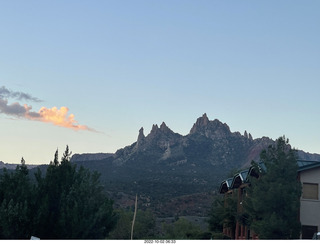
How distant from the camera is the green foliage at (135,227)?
59.8 m

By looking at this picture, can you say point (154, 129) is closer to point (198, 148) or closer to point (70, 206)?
point (198, 148)

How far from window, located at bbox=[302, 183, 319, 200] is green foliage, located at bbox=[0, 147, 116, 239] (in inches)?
628

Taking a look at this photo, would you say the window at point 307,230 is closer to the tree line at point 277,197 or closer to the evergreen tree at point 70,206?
the tree line at point 277,197

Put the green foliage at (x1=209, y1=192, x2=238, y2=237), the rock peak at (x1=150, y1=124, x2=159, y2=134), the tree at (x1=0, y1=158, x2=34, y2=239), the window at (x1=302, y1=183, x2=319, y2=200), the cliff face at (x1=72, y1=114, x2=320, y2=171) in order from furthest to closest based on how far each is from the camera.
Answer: the rock peak at (x1=150, y1=124, x2=159, y2=134), the cliff face at (x1=72, y1=114, x2=320, y2=171), the green foliage at (x1=209, y1=192, x2=238, y2=237), the window at (x1=302, y1=183, x2=319, y2=200), the tree at (x1=0, y1=158, x2=34, y2=239)

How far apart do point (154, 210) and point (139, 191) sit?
12911 millimetres

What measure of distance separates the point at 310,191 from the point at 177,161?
109500 millimetres

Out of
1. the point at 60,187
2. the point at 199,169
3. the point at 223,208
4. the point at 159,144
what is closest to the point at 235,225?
the point at 223,208

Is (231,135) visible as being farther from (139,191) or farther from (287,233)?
(287,233)

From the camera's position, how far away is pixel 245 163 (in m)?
150

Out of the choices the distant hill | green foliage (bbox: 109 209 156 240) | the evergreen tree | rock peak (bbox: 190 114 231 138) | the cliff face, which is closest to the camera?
the evergreen tree

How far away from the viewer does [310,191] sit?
40.9m

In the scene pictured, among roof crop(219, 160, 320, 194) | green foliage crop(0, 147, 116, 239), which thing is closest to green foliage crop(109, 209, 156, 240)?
roof crop(219, 160, 320, 194)

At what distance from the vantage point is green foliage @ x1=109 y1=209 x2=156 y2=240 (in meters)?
59.8

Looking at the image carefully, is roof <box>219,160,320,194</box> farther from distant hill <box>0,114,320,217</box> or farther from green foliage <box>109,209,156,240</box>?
distant hill <box>0,114,320,217</box>
